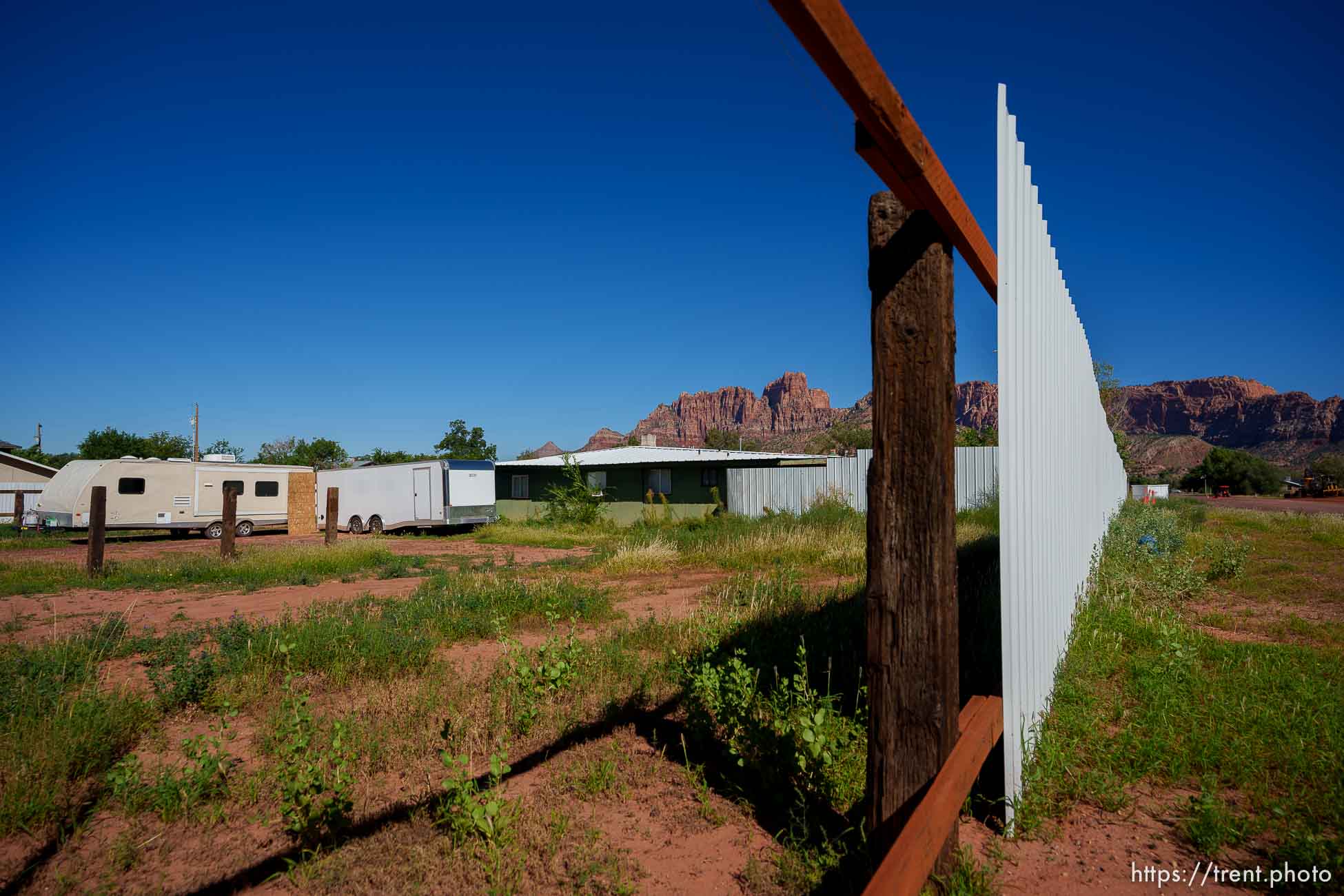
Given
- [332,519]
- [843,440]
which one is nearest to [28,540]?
[332,519]

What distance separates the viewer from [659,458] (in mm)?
25094

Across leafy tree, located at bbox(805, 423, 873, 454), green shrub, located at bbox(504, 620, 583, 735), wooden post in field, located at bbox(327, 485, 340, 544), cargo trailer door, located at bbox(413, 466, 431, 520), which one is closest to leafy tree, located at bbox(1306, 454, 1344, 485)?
leafy tree, located at bbox(805, 423, 873, 454)

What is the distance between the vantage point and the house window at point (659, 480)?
23.9 m

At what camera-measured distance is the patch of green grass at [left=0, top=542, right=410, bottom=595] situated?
35.8 feet

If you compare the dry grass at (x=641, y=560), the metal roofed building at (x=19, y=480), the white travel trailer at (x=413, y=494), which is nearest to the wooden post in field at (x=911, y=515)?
the dry grass at (x=641, y=560)

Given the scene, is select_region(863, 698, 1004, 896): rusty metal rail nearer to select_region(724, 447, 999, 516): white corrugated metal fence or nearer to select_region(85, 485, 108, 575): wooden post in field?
select_region(85, 485, 108, 575): wooden post in field

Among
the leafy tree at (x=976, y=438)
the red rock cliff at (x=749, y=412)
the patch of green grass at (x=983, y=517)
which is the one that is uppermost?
the red rock cliff at (x=749, y=412)

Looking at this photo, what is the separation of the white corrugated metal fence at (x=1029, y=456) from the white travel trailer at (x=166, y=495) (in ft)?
75.9

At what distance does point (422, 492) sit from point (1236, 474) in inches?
2833

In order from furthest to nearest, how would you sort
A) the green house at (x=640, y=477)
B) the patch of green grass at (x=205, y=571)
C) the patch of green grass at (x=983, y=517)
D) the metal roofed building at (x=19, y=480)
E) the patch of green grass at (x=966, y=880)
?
the metal roofed building at (x=19, y=480) < the green house at (x=640, y=477) < the patch of green grass at (x=983, y=517) < the patch of green grass at (x=205, y=571) < the patch of green grass at (x=966, y=880)

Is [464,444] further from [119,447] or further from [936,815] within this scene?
[936,815]

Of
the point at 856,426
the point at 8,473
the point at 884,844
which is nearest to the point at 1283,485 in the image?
the point at 856,426

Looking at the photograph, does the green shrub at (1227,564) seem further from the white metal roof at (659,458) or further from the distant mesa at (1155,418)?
the distant mesa at (1155,418)

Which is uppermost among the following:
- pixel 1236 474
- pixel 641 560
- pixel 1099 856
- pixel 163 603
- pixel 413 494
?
pixel 1236 474
